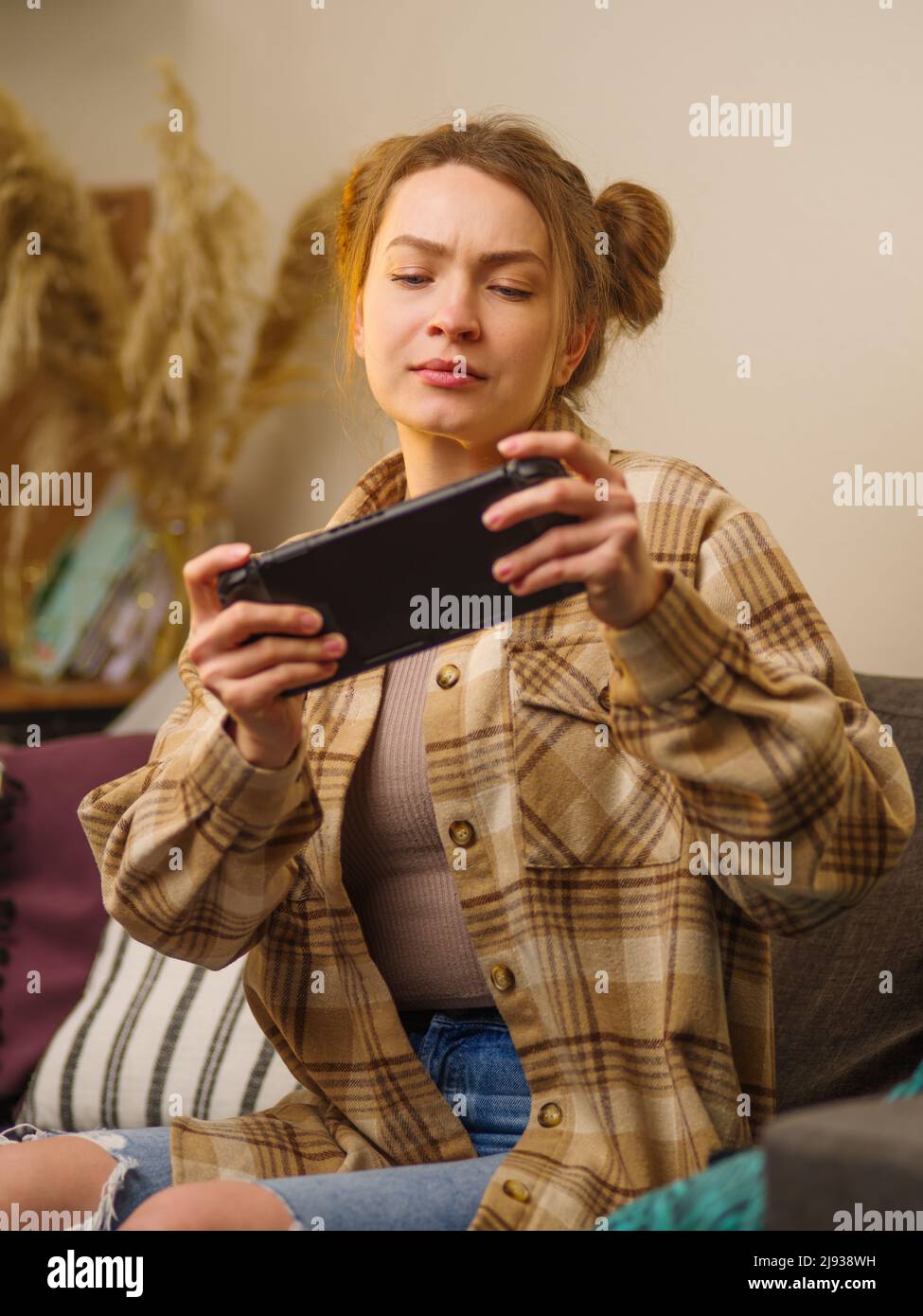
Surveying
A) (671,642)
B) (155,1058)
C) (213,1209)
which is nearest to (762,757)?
(671,642)

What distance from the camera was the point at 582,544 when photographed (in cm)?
79

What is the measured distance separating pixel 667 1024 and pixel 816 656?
0.27 metres

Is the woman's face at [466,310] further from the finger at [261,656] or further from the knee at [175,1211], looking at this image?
the knee at [175,1211]

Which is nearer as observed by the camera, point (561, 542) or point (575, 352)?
point (561, 542)

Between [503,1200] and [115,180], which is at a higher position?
[115,180]

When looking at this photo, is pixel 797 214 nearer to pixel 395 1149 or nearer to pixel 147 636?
pixel 395 1149

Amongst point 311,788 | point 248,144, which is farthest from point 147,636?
point 311,788

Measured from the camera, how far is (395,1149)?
39.4 inches

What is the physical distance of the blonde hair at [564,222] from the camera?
1104mm

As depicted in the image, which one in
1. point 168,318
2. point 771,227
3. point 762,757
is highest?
point 168,318

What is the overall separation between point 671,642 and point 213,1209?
1.41 feet

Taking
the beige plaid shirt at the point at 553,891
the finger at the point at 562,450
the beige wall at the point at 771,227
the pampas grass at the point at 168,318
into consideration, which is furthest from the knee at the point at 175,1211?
the pampas grass at the point at 168,318

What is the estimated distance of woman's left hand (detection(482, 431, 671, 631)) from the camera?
2.57ft

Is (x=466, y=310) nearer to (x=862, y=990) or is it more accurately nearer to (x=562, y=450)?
(x=562, y=450)
